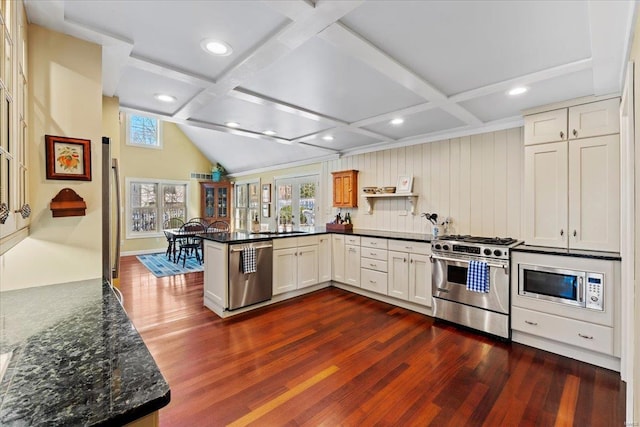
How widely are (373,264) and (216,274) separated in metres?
2.16

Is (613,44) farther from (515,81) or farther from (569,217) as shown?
(569,217)

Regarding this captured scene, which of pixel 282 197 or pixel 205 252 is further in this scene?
pixel 282 197

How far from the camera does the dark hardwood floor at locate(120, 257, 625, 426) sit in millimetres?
1885

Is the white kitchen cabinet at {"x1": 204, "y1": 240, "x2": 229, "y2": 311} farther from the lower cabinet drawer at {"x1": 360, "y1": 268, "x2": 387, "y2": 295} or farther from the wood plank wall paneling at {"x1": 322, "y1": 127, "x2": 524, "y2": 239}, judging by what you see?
the wood plank wall paneling at {"x1": 322, "y1": 127, "x2": 524, "y2": 239}

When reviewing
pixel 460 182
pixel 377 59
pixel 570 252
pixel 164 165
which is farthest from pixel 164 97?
pixel 164 165

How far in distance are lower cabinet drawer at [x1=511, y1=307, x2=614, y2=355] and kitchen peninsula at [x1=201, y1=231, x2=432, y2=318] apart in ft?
3.17

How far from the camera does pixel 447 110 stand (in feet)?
10.4

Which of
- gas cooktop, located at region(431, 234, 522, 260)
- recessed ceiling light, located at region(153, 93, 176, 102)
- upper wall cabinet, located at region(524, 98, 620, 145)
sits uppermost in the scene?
recessed ceiling light, located at region(153, 93, 176, 102)

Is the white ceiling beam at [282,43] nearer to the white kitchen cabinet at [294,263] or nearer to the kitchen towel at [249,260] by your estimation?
the kitchen towel at [249,260]

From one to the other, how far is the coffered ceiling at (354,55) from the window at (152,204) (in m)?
5.35

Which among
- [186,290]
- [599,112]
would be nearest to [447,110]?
[599,112]

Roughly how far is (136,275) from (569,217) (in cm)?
665

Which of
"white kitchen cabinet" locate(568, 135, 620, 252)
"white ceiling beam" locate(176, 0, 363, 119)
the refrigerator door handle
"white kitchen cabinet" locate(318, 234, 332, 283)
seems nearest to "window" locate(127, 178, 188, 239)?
"white kitchen cabinet" locate(318, 234, 332, 283)

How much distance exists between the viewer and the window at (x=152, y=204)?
25.3 feet
